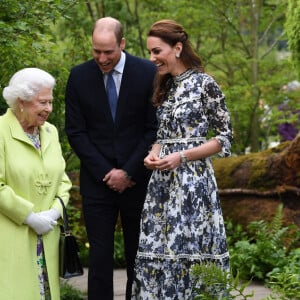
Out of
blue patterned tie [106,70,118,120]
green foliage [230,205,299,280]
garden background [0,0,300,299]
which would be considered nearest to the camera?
blue patterned tie [106,70,118,120]

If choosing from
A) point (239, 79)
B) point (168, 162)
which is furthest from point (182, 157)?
point (239, 79)

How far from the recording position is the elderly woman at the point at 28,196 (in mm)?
5547

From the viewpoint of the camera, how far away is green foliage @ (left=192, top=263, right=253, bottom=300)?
490cm

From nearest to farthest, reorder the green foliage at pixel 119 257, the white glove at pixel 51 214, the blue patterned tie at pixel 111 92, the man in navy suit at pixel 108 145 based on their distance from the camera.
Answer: the white glove at pixel 51 214
the man in navy suit at pixel 108 145
the blue patterned tie at pixel 111 92
the green foliage at pixel 119 257

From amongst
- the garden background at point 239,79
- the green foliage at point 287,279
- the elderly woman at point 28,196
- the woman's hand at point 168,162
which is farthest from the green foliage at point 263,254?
the elderly woman at point 28,196

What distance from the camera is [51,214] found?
18.6ft

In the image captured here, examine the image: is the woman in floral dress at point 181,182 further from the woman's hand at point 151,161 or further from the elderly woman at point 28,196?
the elderly woman at point 28,196

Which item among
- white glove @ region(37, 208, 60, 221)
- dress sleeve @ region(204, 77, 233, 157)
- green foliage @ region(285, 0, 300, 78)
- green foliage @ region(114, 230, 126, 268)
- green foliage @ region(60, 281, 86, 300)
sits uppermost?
green foliage @ region(285, 0, 300, 78)

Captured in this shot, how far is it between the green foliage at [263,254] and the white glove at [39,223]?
266cm

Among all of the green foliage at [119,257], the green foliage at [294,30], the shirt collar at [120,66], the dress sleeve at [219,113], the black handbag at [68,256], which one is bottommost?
the green foliage at [119,257]

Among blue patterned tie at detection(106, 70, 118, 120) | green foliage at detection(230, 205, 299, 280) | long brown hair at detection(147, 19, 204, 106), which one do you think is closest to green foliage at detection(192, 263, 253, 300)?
long brown hair at detection(147, 19, 204, 106)

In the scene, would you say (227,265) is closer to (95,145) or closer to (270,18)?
(95,145)

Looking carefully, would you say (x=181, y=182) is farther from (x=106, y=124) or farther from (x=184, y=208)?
(x=106, y=124)

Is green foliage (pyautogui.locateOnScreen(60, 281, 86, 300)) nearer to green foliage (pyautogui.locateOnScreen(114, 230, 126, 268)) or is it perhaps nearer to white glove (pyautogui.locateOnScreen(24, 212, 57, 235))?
green foliage (pyautogui.locateOnScreen(114, 230, 126, 268))
